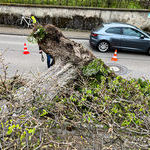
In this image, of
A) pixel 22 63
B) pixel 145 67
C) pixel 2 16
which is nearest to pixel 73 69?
pixel 22 63

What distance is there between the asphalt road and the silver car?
0.62m

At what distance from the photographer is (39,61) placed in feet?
28.3

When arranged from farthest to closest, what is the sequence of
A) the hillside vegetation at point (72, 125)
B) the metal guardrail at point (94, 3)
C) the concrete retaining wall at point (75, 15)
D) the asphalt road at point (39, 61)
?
1. the metal guardrail at point (94, 3)
2. the concrete retaining wall at point (75, 15)
3. the asphalt road at point (39, 61)
4. the hillside vegetation at point (72, 125)

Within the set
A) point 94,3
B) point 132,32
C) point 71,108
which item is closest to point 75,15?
point 94,3

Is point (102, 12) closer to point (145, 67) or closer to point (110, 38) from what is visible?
point (110, 38)

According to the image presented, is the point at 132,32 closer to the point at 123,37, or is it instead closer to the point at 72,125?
the point at 123,37

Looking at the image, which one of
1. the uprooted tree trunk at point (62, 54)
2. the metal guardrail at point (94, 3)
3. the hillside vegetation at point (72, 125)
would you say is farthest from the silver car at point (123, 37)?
the hillside vegetation at point (72, 125)

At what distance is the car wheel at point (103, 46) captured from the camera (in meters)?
9.98

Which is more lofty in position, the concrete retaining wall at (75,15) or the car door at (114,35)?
the concrete retaining wall at (75,15)

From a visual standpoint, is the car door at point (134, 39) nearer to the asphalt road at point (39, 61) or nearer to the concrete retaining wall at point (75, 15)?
the asphalt road at point (39, 61)

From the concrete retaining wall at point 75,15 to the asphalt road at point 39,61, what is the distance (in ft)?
12.3

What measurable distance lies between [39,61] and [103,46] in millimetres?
4121

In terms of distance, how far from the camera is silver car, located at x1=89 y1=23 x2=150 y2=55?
972 centimetres

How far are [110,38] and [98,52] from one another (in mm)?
1121
